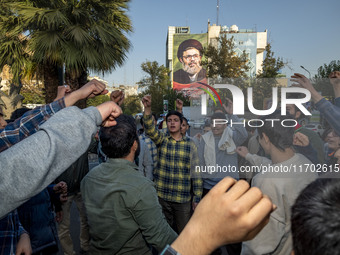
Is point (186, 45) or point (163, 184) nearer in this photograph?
point (163, 184)

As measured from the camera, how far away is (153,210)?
1681 mm

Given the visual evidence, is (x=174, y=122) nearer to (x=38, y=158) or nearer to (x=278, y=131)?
(x=278, y=131)

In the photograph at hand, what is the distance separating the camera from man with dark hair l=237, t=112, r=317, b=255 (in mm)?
1690

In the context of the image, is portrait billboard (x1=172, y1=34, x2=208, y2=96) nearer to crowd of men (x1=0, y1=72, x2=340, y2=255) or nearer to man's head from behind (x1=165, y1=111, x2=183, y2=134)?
man's head from behind (x1=165, y1=111, x2=183, y2=134)

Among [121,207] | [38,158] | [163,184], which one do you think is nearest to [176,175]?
[163,184]

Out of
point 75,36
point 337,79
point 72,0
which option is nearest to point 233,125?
point 337,79

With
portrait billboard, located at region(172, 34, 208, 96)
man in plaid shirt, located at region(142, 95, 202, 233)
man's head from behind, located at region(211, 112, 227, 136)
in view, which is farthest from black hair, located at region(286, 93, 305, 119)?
portrait billboard, located at region(172, 34, 208, 96)

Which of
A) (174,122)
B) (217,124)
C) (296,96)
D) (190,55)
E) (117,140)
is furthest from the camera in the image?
(190,55)

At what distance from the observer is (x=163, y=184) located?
A: 135 inches

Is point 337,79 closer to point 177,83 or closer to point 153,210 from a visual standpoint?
point 153,210

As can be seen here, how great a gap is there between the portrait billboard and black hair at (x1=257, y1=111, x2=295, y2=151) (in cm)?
6545

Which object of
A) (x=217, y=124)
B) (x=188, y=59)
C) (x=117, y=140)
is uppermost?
(x=188, y=59)

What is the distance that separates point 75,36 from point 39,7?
5.18 ft

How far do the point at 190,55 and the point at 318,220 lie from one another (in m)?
70.8
